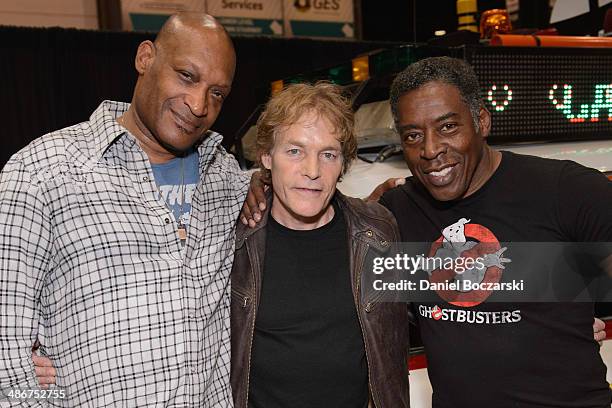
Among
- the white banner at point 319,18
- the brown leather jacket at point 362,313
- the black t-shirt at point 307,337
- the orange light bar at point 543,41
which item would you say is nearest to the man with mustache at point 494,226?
the brown leather jacket at point 362,313

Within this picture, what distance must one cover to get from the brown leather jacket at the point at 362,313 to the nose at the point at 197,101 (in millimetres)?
413

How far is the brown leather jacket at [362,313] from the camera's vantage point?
1.83m

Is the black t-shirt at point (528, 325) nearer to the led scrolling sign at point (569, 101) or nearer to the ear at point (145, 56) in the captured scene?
the led scrolling sign at point (569, 101)

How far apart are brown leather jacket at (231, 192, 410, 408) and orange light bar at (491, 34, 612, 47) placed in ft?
3.82

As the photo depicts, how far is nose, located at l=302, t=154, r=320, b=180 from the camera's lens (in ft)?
5.85

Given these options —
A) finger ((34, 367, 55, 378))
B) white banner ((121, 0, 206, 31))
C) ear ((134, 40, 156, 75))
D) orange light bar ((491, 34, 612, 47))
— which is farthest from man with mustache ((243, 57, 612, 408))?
white banner ((121, 0, 206, 31))

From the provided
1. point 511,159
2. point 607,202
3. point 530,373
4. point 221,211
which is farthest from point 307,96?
point 530,373

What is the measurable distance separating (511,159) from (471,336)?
1.78 ft

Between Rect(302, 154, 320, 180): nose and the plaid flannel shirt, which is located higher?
Rect(302, 154, 320, 180): nose

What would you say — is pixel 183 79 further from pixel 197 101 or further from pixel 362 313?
pixel 362 313

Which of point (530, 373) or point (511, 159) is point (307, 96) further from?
point (530, 373)

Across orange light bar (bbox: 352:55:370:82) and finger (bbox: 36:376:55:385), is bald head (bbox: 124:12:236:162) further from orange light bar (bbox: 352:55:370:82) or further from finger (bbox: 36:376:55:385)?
orange light bar (bbox: 352:55:370:82)

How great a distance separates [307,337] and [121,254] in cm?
61

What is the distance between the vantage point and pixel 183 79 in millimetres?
1723
